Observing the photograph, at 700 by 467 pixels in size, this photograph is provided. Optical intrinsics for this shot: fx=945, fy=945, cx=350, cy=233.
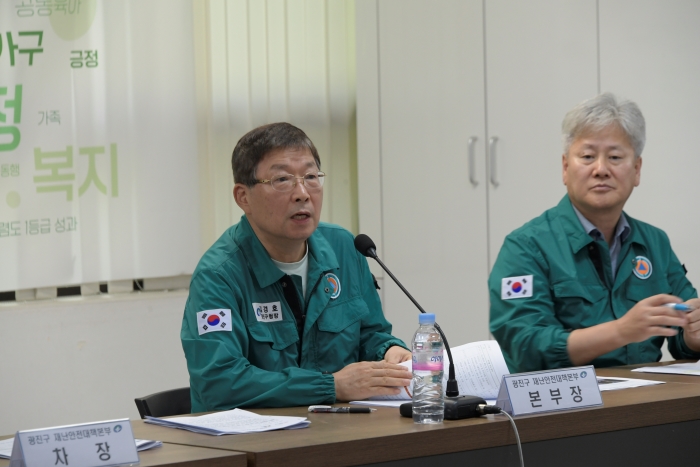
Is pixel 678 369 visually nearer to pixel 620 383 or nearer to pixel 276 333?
pixel 620 383

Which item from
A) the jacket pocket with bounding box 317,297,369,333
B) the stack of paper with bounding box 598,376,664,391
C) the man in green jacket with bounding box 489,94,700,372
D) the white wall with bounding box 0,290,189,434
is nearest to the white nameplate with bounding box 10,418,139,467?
the jacket pocket with bounding box 317,297,369,333

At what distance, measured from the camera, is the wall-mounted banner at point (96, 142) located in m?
3.36

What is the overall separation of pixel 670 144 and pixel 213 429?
119 inches

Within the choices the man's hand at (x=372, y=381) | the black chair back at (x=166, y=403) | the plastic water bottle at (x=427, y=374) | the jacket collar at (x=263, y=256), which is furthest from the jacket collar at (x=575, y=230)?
the black chair back at (x=166, y=403)

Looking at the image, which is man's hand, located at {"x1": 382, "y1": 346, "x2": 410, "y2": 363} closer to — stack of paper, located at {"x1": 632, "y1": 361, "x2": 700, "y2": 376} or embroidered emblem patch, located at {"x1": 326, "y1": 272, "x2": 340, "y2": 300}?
embroidered emblem patch, located at {"x1": 326, "y1": 272, "x2": 340, "y2": 300}

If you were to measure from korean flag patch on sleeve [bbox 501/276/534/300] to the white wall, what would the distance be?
59.1 inches

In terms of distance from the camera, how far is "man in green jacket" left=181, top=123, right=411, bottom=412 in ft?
7.00

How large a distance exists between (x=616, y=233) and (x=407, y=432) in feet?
4.44

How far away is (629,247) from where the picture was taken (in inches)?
109

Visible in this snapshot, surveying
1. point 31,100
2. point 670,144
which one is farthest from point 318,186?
point 670,144

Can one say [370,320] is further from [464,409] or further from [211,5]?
[211,5]

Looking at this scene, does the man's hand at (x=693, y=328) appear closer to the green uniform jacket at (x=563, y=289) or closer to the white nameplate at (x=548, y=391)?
the green uniform jacket at (x=563, y=289)

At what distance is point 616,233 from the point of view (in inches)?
109

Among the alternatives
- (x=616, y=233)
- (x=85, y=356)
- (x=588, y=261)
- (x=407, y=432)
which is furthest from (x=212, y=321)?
(x=85, y=356)
